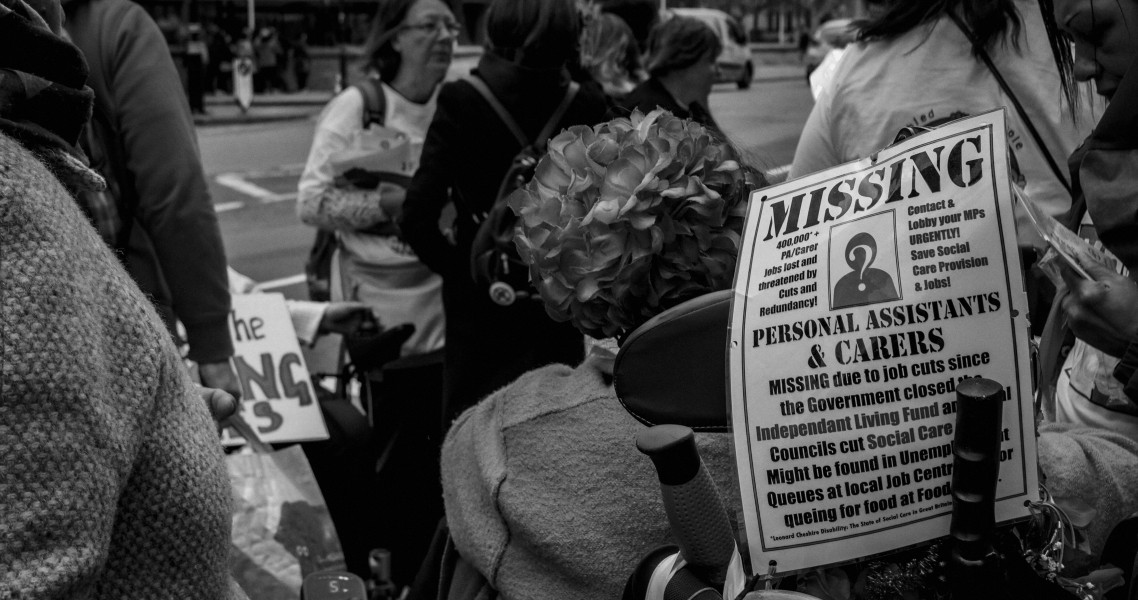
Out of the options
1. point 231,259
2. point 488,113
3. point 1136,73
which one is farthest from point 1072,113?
point 231,259

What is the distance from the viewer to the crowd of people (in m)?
1.13

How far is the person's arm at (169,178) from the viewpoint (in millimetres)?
2787

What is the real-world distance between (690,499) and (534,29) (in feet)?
8.83

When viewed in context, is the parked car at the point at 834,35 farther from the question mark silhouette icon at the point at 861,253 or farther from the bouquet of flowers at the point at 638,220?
the question mark silhouette icon at the point at 861,253

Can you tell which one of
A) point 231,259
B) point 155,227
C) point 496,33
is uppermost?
point 496,33

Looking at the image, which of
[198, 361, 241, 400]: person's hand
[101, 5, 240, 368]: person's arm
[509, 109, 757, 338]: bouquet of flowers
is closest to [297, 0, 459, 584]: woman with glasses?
[198, 361, 241, 400]: person's hand

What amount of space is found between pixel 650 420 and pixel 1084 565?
0.50m

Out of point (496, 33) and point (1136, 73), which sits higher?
point (1136, 73)

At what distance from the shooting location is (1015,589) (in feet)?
3.43

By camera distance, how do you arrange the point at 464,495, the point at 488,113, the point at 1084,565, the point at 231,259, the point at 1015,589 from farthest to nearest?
the point at 231,259
the point at 488,113
the point at 464,495
the point at 1084,565
the point at 1015,589

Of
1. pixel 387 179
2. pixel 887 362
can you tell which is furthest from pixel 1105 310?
pixel 387 179

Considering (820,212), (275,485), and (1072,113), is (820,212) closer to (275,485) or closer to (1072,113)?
(1072,113)

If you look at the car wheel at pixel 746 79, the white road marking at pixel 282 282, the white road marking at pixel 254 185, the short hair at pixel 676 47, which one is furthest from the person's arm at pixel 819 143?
the car wheel at pixel 746 79

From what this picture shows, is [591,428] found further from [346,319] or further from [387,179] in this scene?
[387,179]
